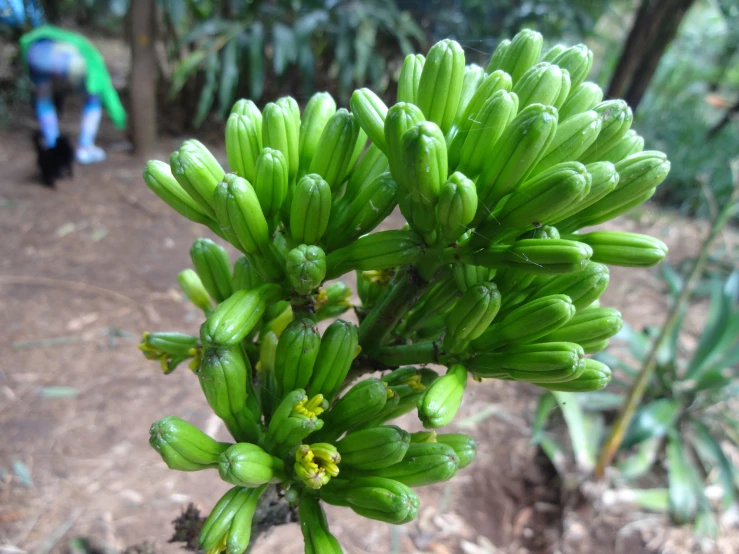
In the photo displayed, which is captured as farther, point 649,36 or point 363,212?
point 649,36

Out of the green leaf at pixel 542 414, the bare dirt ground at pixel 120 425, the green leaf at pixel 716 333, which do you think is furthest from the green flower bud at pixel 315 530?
the green leaf at pixel 716 333

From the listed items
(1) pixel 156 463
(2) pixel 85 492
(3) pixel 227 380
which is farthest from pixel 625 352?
(3) pixel 227 380

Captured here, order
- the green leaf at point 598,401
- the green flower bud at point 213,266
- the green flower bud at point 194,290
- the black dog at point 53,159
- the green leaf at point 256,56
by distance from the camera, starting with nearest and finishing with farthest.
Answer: the green flower bud at point 213,266 → the green flower bud at point 194,290 → the green leaf at point 598,401 → the black dog at point 53,159 → the green leaf at point 256,56

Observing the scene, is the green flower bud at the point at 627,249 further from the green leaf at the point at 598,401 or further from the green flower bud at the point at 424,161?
the green leaf at the point at 598,401

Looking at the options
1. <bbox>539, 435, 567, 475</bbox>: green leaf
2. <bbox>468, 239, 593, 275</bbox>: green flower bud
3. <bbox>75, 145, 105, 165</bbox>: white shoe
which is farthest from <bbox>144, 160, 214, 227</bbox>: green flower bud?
<bbox>75, 145, 105, 165</bbox>: white shoe

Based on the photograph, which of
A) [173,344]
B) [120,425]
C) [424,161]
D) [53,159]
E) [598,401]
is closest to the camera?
[424,161]

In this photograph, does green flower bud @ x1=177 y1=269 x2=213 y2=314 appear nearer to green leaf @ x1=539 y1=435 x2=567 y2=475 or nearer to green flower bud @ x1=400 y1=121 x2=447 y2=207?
green flower bud @ x1=400 y1=121 x2=447 y2=207

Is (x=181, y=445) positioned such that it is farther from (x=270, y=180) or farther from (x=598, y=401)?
(x=598, y=401)

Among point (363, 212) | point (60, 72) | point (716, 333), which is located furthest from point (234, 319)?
point (60, 72)

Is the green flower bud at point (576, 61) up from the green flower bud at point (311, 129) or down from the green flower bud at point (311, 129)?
up
